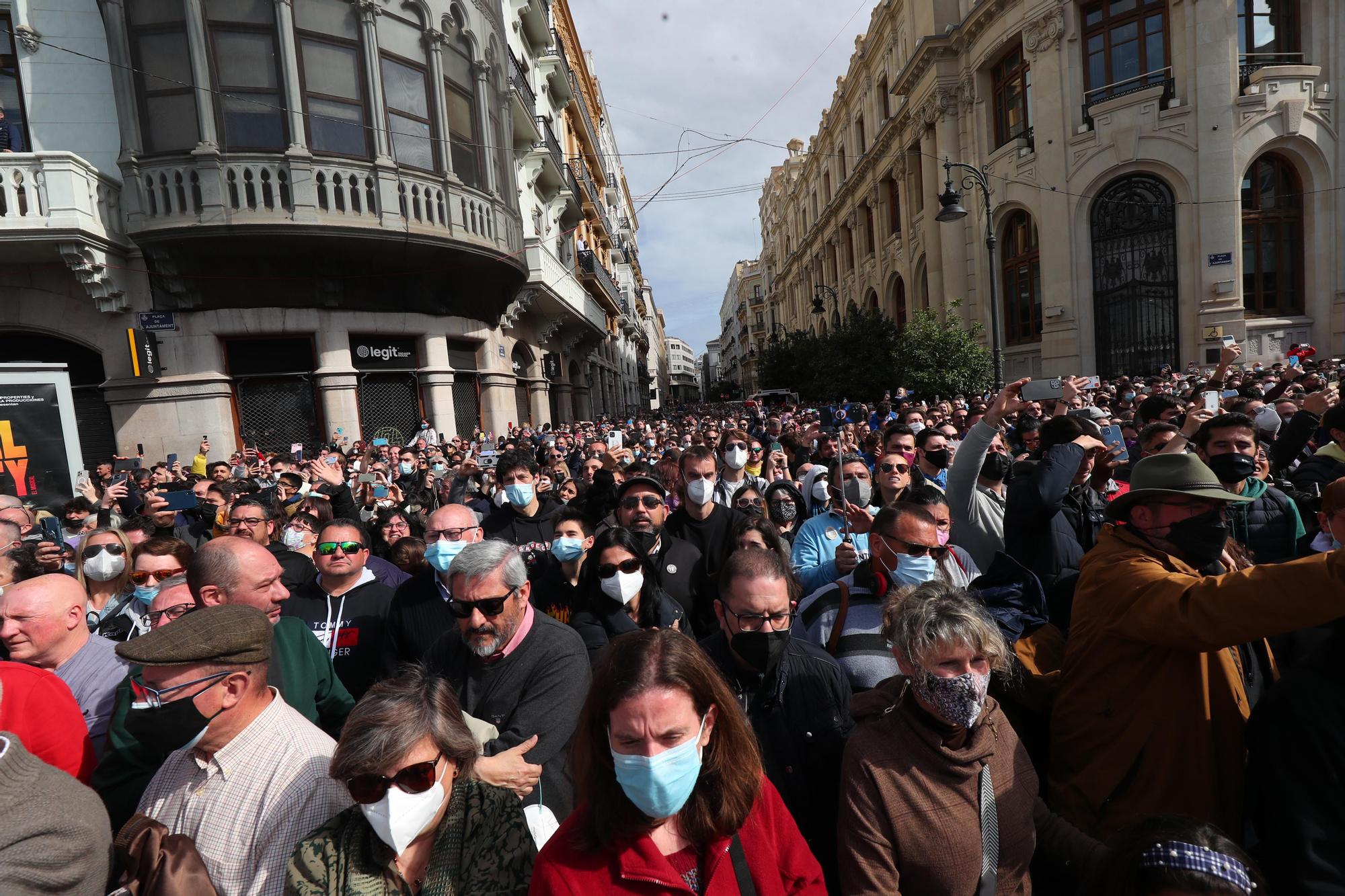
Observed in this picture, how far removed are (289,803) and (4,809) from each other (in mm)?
619

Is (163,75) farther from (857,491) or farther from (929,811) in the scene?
(929,811)

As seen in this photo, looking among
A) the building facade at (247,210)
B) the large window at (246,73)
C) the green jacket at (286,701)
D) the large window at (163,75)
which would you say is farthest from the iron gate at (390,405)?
the green jacket at (286,701)

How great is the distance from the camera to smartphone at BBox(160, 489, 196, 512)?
6309mm

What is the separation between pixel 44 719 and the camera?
2.26 m

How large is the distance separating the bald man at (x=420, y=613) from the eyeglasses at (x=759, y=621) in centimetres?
158

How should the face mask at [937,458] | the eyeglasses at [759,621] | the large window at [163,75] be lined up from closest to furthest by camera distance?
the eyeglasses at [759,621], the face mask at [937,458], the large window at [163,75]

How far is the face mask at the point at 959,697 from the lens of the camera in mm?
1928

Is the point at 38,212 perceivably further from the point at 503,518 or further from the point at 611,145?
the point at 611,145

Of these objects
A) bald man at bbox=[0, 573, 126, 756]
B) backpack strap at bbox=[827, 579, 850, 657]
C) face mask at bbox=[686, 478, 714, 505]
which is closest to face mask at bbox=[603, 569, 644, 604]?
backpack strap at bbox=[827, 579, 850, 657]

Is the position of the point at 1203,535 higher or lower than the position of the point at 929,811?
higher

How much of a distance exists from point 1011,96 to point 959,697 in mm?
29500

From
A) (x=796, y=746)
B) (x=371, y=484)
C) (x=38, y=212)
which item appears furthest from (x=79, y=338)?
(x=796, y=746)

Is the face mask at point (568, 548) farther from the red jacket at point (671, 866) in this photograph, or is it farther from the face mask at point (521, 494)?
the red jacket at point (671, 866)

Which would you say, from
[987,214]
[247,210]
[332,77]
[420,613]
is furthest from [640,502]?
[987,214]
